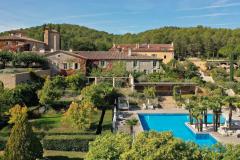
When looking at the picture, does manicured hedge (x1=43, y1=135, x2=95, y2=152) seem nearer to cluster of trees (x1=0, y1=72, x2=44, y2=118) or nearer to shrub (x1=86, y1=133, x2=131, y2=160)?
cluster of trees (x1=0, y1=72, x2=44, y2=118)

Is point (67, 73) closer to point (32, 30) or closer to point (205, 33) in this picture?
point (32, 30)

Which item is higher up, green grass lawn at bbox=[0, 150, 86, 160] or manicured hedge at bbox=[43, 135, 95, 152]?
manicured hedge at bbox=[43, 135, 95, 152]

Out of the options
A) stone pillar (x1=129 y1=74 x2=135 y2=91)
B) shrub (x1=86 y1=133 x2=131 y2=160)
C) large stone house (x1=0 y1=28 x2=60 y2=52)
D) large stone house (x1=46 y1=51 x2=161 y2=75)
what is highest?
large stone house (x1=0 y1=28 x2=60 y2=52)

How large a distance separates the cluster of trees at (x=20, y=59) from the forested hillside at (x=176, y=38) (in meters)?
41.4

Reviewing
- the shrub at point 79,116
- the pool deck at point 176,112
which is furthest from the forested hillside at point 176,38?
the shrub at point 79,116

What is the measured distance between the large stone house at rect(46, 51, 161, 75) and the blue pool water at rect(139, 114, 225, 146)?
16.8 metres

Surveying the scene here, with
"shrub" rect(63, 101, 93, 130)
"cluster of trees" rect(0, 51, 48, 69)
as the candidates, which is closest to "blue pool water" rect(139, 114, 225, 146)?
"shrub" rect(63, 101, 93, 130)

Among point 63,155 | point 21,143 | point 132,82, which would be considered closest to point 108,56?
point 132,82

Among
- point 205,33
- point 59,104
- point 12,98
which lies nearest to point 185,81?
point 59,104

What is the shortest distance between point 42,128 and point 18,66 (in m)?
24.5

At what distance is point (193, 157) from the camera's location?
1291 cm

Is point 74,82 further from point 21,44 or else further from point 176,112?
point 21,44

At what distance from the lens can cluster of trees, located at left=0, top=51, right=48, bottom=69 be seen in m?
49.2

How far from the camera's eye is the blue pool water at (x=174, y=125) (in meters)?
30.5
